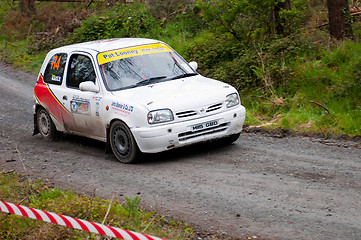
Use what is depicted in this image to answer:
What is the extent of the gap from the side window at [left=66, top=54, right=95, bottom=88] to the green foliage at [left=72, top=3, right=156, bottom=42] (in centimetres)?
984

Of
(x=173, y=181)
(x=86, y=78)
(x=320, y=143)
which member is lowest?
(x=320, y=143)

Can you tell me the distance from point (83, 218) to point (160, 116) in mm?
2493

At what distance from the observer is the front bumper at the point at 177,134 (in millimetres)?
7840

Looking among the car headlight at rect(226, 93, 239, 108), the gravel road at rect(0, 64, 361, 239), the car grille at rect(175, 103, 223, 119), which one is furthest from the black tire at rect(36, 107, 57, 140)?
the car headlight at rect(226, 93, 239, 108)

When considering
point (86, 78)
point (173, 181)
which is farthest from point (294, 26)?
point (173, 181)

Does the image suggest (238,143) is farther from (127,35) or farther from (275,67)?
(127,35)

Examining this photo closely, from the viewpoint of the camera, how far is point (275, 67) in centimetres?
1195

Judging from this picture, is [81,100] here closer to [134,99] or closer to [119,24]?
[134,99]

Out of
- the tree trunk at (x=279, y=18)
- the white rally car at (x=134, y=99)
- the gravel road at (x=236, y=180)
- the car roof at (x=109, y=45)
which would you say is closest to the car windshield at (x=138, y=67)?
the white rally car at (x=134, y=99)

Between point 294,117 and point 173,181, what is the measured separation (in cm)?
399

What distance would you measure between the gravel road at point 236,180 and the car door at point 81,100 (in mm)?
496

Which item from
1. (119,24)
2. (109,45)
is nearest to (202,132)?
(109,45)

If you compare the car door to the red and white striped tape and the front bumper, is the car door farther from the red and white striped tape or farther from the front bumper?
the red and white striped tape

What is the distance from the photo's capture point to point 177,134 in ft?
25.9
